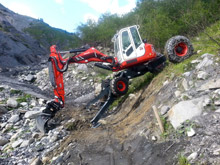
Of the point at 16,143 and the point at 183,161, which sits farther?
the point at 16,143

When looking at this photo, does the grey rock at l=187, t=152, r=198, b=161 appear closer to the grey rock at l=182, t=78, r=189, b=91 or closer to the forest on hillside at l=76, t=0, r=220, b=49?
the grey rock at l=182, t=78, r=189, b=91

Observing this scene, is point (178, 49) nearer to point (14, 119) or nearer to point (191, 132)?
point (191, 132)

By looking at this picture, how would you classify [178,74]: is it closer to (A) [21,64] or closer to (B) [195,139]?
(B) [195,139]

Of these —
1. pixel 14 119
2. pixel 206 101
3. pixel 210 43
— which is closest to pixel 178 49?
pixel 210 43

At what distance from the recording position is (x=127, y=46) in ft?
22.4

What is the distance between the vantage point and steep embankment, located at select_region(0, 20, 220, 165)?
2.99 metres

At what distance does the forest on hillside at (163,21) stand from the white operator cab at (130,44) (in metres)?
1.43

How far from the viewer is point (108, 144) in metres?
4.16

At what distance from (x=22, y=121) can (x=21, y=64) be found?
17543mm

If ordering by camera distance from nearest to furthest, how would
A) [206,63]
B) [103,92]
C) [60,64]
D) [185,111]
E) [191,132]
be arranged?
1. [191,132]
2. [185,111]
3. [206,63]
4. [60,64]
5. [103,92]

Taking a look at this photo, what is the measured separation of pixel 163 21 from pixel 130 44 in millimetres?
3961

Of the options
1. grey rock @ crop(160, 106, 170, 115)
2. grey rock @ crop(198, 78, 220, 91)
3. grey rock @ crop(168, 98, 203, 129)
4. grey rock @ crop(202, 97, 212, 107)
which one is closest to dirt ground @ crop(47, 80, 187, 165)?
grey rock @ crop(160, 106, 170, 115)

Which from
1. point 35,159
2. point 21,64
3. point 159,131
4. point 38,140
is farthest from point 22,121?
point 21,64

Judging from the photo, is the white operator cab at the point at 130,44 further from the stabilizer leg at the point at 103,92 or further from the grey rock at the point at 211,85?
the grey rock at the point at 211,85
